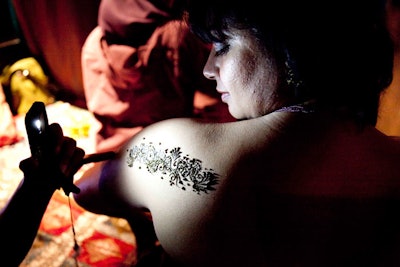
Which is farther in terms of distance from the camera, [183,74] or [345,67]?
[183,74]

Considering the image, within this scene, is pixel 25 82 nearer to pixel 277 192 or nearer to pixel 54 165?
pixel 54 165

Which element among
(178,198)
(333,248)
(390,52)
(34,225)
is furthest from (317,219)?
(34,225)

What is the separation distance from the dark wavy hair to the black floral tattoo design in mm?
294

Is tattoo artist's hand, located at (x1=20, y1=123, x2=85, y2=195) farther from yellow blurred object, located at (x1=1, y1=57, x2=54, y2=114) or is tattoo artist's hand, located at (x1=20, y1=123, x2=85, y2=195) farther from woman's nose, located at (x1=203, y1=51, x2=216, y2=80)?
yellow blurred object, located at (x1=1, y1=57, x2=54, y2=114)

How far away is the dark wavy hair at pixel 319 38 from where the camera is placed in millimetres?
793

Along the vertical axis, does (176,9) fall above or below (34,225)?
above

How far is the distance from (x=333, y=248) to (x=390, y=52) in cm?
53

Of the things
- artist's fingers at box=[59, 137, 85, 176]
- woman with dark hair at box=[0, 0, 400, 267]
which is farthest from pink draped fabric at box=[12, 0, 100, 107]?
woman with dark hair at box=[0, 0, 400, 267]

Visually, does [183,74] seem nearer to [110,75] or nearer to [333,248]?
[110,75]

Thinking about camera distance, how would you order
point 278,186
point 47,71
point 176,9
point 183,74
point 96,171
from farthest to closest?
point 47,71
point 183,74
point 176,9
point 96,171
point 278,186

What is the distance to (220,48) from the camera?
35.6 inches

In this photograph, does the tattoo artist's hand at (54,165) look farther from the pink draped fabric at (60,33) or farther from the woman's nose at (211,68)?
the pink draped fabric at (60,33)

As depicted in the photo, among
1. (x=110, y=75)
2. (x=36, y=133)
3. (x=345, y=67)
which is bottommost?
(x=110, y=75)

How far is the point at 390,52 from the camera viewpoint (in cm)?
93
